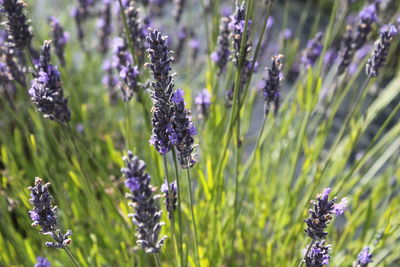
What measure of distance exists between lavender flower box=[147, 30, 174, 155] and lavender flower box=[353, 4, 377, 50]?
1.09 metres

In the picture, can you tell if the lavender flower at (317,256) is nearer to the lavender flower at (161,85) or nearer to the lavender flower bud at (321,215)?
the lavender flower bud at (321,215)

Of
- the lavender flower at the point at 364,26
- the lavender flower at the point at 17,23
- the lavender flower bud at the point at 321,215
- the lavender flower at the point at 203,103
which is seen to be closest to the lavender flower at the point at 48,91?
the lavender flower at the point at 17,23

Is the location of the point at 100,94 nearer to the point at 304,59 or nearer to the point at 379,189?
the point at 304,59

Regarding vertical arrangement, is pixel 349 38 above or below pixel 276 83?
above

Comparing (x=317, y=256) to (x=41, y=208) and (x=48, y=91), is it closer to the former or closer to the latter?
(x=41, y=208)

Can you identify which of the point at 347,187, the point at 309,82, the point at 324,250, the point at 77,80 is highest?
the point at 77,80

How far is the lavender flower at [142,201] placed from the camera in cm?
91

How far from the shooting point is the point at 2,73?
174 centimetres

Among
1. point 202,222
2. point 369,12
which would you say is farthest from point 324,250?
point 369,12

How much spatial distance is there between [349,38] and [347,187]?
74cm

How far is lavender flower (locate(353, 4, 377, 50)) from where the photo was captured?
1.76 m

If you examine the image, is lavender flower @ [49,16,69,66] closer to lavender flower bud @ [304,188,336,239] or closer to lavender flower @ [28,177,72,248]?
lavender flower @ [28,177,72,248]

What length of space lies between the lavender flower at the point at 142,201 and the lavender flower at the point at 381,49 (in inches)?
→ 39.7

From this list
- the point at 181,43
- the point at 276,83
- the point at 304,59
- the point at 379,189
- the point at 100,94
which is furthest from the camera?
the point at 100,94
